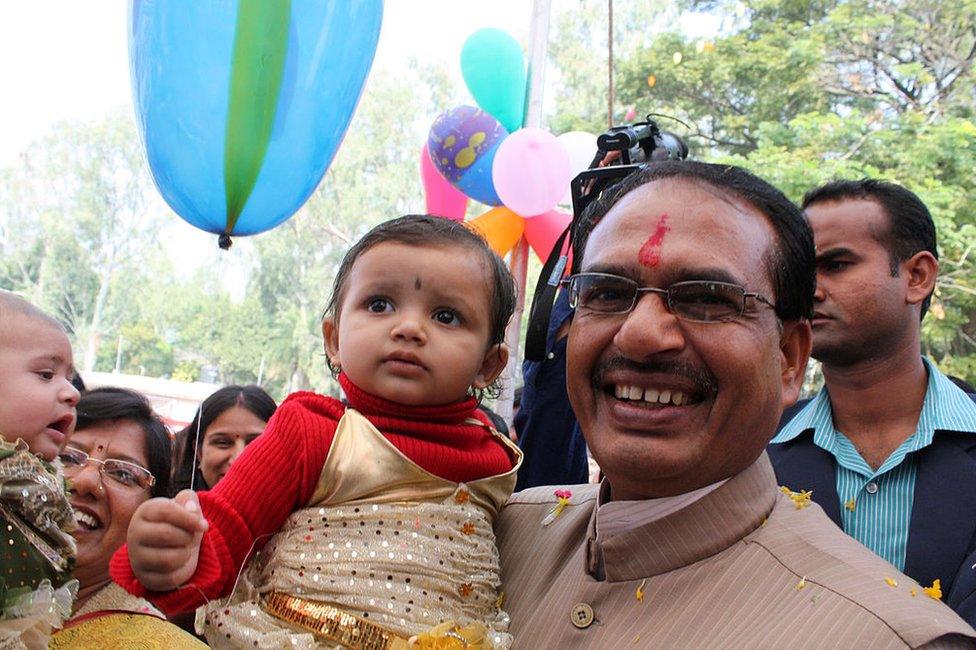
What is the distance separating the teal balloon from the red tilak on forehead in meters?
5.79

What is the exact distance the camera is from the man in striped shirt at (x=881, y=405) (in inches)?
100.0

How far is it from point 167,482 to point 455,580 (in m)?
1.24

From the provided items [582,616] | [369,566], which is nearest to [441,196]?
[369,566]

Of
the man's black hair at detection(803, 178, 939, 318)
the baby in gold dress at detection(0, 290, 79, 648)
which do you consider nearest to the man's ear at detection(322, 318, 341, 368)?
the baby in gold dress at detection(0, 290, 79, 648)

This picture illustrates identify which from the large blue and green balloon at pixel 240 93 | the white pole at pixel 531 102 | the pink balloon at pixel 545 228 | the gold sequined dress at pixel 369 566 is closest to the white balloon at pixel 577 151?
the pink balloon at pixel 545 228

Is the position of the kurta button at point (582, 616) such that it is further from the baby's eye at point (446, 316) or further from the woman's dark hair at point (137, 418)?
the woman's dark hair at point (137, 418)

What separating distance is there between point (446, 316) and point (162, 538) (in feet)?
2.49

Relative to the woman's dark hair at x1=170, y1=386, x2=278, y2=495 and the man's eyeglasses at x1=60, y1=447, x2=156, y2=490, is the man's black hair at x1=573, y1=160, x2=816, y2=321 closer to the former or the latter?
the man's eyeglasses at x1=60, y1=447, x2=156, y2=490

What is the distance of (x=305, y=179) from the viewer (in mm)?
3922

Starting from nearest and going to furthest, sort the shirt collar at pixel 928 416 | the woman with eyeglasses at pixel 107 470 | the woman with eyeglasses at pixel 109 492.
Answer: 1. the woman with eyeglasses at pixel 109 492
2. the woman with eyeglasses at pixel 107 470
3. the shirt collar at pixel 928 416

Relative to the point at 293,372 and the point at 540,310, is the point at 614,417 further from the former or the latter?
the point at 293,372

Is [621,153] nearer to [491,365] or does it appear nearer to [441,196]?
[491,365]

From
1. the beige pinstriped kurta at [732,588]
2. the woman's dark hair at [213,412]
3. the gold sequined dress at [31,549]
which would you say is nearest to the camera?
the beige pinstriped kurta at [732,588]

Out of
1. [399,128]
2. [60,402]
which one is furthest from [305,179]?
[399,128]
